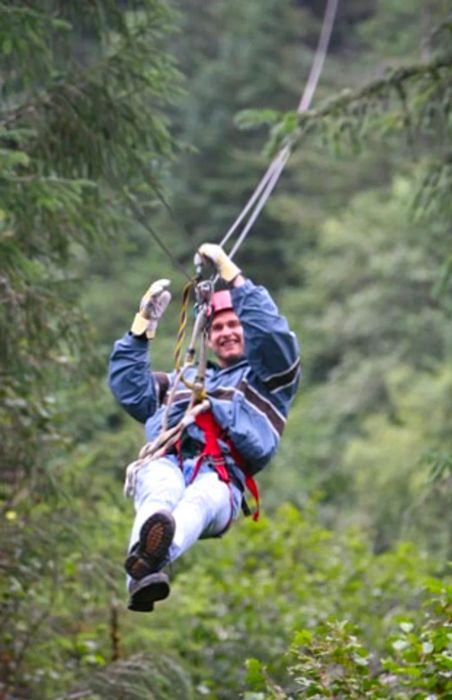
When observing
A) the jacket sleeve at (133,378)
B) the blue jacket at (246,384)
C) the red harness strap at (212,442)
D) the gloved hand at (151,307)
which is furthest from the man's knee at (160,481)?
the gloved hand at (151,307)

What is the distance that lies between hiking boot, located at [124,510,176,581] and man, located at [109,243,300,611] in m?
0.24

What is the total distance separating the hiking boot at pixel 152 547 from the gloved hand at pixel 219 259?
3.79 ft

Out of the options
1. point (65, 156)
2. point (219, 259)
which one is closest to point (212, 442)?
point (219, 259)

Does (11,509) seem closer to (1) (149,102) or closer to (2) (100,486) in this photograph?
(2) (100,486)

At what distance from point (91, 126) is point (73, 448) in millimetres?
2117

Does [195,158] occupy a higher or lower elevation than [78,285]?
higher

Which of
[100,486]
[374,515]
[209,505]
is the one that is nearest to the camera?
[209,505]

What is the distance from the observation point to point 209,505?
6.59 metres

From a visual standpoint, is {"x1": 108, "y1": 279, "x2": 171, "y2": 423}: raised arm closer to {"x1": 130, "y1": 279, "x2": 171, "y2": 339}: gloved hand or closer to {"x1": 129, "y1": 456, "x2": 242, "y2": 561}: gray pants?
{"x1": 130, "y1": 279, "x2": 171, "y2": 339}: gloved hand

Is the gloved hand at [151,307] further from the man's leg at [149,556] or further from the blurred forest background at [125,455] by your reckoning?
the blurred forest background at [125,455]

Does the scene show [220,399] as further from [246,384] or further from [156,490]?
[156,490]

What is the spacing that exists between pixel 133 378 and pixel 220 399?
1.26 ft

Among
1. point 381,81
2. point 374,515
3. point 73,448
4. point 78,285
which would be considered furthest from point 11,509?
point 374,515

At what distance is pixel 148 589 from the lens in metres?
6.04
